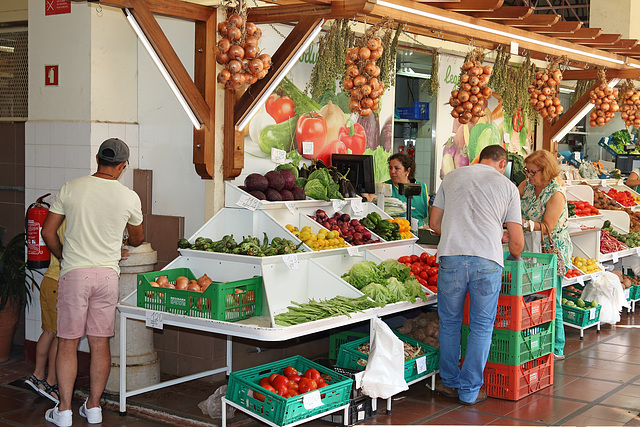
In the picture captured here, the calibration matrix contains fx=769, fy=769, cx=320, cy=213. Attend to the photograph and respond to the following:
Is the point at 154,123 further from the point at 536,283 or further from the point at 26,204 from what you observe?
the point at 536,283

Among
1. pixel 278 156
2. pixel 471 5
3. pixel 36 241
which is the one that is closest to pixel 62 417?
pixel 36 241

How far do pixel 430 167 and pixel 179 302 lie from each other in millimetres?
5329

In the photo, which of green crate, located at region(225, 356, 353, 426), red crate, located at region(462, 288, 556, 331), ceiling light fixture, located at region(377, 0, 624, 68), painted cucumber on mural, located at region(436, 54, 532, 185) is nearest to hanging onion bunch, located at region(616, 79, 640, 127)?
ceiling light fixture, located at region(377, 0, 624, 68)

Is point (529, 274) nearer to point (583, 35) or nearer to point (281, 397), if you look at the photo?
point (281, 397)

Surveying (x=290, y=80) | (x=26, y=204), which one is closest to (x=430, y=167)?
(x=290, y=80)

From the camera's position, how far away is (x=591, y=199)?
982cm

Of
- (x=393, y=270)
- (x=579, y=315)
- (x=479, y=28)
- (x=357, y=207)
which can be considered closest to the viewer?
(x=393, y=270)

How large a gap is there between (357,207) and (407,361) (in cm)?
155

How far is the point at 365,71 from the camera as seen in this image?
6258 millimetres

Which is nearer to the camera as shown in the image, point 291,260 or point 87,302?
point 87,302

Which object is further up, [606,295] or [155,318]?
[155,318]

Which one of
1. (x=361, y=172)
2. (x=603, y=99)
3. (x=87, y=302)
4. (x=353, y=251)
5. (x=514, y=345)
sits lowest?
(x=514, y=345)

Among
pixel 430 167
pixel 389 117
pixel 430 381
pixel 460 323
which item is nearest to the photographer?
pixel 460 323

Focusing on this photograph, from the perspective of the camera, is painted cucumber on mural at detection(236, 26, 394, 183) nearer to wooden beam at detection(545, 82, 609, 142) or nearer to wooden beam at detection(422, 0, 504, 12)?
wooden beam at detection(422, 0, 504, 12)
